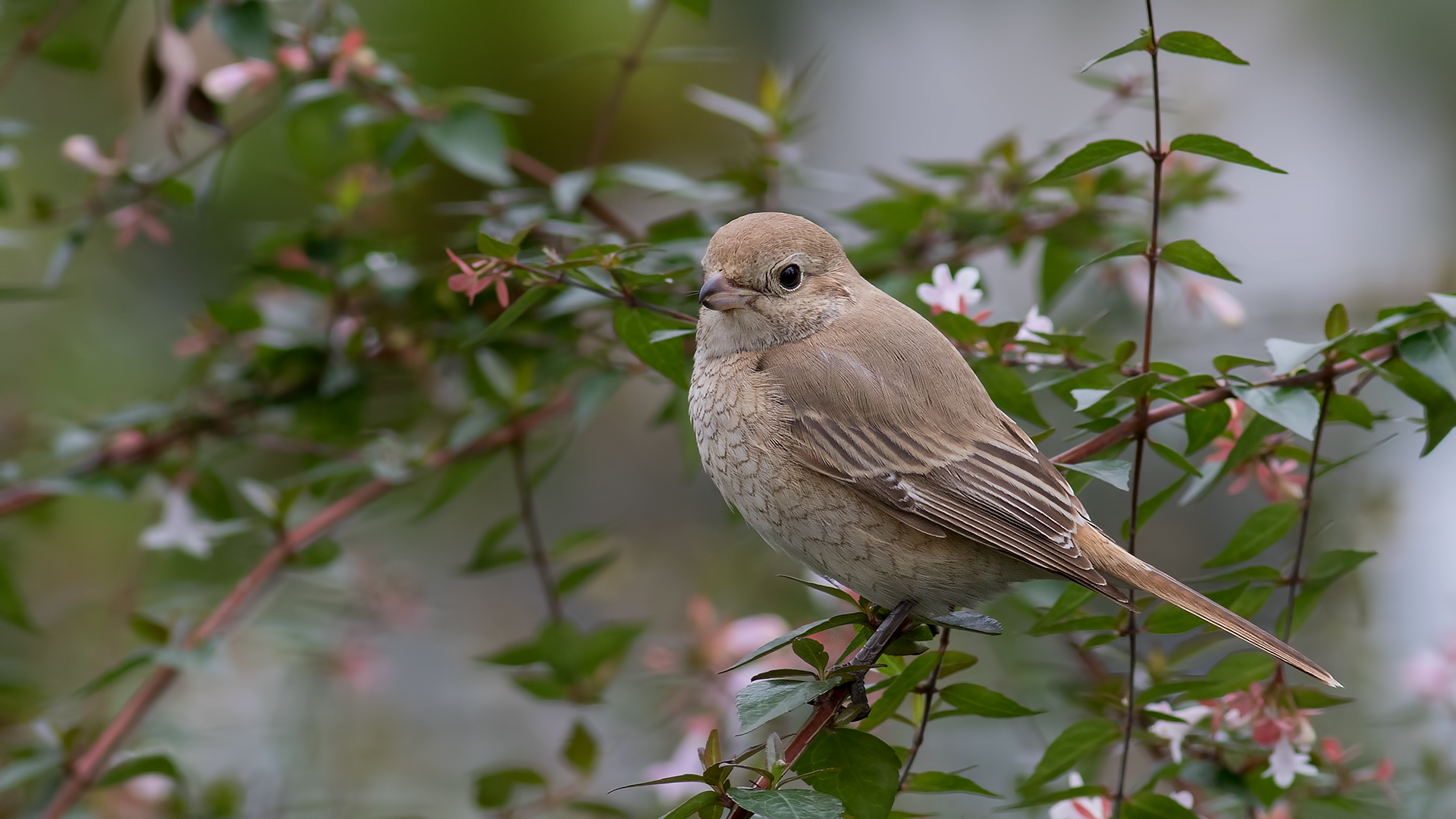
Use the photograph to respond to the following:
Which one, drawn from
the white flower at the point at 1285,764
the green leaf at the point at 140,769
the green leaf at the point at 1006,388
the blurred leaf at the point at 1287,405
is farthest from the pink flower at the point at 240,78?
the white flower at the point at 1285,764

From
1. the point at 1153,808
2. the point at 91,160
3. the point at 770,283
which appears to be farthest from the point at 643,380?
the point at 1153,808

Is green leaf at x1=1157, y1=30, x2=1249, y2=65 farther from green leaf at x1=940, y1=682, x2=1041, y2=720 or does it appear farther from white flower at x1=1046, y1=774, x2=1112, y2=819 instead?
white flower at x1=1046, y1=774, x2=1112, y2=819

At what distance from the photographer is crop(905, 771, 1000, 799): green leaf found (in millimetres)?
1992

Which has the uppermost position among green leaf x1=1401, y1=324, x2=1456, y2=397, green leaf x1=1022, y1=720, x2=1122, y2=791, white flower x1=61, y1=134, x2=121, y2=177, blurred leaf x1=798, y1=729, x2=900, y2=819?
green leaf x1=1401, y1=324, x2=1456, y2=397

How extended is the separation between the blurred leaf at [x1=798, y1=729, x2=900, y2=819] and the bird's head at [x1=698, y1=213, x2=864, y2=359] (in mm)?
899

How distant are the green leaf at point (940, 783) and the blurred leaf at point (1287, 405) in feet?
2.41

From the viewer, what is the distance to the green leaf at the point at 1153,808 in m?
2.12

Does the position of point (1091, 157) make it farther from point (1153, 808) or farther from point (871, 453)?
point (1153, 808)

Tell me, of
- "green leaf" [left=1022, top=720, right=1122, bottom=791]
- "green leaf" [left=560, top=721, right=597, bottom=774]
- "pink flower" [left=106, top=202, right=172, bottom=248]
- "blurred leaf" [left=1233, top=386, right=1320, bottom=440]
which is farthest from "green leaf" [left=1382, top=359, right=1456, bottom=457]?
"pink flower" [left=106, top=202, right=172, bottom=248]

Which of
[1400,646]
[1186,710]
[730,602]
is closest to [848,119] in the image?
[730,602]

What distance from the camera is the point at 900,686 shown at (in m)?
1.84

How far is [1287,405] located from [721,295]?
1.02 metres

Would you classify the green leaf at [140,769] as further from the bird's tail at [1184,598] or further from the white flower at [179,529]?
the bird's tail at [1184,598]

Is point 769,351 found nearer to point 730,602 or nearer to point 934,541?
point 934,541
